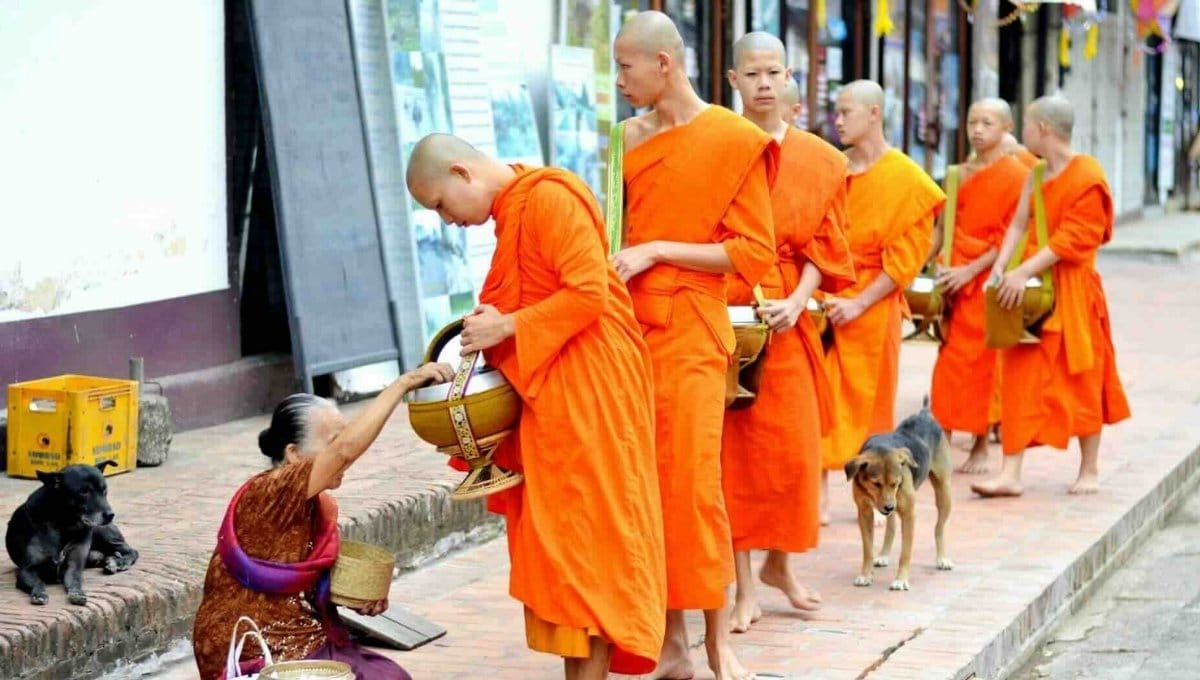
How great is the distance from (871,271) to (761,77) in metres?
1.68

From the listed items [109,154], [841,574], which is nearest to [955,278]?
[841,574]

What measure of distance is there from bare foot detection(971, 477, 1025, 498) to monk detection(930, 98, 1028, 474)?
0.66m

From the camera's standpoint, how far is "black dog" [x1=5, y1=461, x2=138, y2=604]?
515 cm

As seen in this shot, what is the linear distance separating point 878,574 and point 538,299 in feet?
8.79

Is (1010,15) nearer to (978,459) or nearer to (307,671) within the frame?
(978,459)

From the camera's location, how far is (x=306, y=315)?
27.6 feet

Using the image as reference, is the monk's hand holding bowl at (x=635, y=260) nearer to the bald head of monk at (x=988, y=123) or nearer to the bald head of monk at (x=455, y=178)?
the bald head of monk at (x=455, y=178)

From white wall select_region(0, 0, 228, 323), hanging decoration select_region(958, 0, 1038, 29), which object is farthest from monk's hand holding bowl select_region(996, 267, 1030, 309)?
hanging decoration select_region(958, 0, 1038, 29)

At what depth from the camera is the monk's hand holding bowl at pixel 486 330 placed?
443cm

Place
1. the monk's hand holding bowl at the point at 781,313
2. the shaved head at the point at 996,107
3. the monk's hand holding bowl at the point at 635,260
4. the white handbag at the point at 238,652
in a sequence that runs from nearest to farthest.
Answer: the white handbag at the point at 238,652 → the monk's hand holding bowl at the point at 635,260 → the monk's hand holding bowl at the point at 781,313 → the shaved head at the point at 996,107

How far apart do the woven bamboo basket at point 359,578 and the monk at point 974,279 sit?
4.95 metres

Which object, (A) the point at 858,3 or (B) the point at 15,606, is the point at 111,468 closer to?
(B) the point at 15,606

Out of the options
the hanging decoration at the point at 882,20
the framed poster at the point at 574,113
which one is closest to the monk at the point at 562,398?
the framed poster at the point at 574,113

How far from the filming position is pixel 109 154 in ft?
25.3
